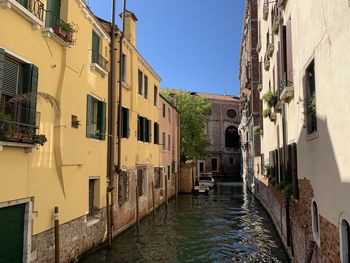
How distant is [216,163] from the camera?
2061 inches

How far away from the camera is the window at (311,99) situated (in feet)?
21.0

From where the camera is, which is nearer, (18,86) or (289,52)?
(18,86)

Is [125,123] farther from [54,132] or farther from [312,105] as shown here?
[312,105]

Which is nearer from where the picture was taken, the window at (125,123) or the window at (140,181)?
the window at (125,123)

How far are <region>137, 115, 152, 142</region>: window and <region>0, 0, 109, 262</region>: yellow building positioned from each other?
470cm

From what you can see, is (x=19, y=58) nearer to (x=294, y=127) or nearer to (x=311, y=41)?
(x=311, y=41)

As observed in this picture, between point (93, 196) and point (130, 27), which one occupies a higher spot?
point (130, 27)

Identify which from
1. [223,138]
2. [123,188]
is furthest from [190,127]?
[123,188]

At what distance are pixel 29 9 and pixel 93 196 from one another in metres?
5.92

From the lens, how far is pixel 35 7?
23.4 feet

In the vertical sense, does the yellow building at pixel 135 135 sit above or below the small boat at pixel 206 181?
above

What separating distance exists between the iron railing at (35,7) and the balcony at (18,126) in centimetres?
189

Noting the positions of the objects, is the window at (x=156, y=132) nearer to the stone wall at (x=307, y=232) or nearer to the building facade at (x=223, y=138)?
the stone wall at (x=307, y=232)

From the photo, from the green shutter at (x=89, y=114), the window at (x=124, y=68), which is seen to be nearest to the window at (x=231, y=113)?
the window at (x=124, y=68)
